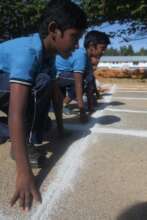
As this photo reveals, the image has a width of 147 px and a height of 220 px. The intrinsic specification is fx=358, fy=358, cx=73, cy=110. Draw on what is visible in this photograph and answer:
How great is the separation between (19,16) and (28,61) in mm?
14503

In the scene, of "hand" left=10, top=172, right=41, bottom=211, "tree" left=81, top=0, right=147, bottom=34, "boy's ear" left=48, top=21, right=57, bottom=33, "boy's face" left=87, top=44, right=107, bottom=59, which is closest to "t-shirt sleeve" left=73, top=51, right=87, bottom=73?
"boy's face" left=87, top=44, right=107, bottom=59

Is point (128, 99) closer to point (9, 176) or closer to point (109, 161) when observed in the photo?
point (109, 161)

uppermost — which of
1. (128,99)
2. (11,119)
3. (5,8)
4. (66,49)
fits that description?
(5,8)

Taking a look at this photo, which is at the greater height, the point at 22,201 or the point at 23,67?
the point at 23,67

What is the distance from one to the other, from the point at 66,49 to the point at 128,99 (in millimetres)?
4185

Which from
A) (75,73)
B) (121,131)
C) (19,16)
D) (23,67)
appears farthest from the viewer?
(19,16)

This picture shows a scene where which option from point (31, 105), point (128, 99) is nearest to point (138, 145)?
point (31, 105)

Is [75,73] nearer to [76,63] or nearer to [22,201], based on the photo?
[76,63]

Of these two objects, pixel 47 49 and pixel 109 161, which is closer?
pixel 47 49

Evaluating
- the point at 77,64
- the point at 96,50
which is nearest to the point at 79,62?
the point at 77,64

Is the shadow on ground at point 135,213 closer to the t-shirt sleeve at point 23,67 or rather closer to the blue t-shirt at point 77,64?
the t-shirt sleeve at point 23,67

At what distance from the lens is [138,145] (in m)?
3.51

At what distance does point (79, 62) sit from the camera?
4871 mm

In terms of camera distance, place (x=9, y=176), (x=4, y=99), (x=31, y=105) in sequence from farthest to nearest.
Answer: (x=4, y=99) < (x=31, y=105) < (x=9, y=176)
